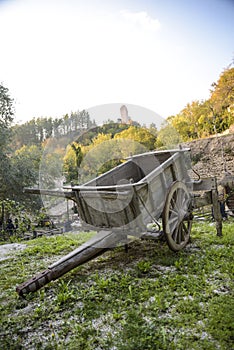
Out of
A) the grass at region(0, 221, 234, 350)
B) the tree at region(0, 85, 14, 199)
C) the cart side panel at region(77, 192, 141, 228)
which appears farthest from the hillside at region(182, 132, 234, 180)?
the cart side panel at region(77, 192, 141, 228)

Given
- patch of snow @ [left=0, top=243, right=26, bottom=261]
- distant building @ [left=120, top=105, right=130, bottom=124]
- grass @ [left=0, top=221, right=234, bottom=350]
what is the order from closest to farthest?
grass @ [left=0, top=221, right=234, bottom=350] → patch of snow @ [left=0, top=243, right=26, bottom=261] → distant building @ [left=120, top=105, right=130, bottom=124]

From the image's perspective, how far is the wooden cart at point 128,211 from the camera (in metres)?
2.86

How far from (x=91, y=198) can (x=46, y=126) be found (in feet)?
49.8

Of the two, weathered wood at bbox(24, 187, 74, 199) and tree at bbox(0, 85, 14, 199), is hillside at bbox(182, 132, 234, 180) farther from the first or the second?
weathered wood at bbox(24, 187, 74, 199)

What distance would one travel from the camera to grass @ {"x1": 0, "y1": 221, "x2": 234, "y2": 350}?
1.93 meters

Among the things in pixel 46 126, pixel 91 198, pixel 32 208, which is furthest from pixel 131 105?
pixel 46 126

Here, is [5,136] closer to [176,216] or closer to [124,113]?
[124,113]

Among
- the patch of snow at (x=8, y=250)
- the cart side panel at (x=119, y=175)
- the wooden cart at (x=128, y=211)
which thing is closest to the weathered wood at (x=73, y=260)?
the wooden cart at (x=128, y=211)

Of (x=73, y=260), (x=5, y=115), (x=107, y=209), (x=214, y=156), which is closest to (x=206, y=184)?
(x=107, y=209)

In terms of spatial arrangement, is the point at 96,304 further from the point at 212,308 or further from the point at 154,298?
the point at 212,308

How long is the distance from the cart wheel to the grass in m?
0.23

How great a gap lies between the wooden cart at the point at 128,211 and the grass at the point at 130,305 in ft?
0.86

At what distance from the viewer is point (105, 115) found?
16.4ft

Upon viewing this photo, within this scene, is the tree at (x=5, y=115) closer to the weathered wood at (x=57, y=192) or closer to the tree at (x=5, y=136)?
the tree at (x=5, y=136)
